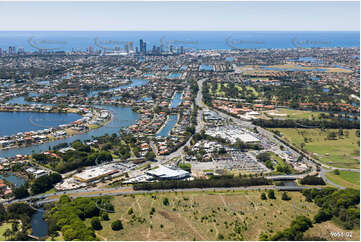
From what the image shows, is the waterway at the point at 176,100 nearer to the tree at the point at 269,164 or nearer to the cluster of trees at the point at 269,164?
the cluster of trees at the point at 269,164

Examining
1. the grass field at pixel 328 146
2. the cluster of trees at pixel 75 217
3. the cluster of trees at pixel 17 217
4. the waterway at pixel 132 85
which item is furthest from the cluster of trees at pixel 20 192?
the waterway at pixel 132 85

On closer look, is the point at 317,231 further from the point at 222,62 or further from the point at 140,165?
the point at 222,62

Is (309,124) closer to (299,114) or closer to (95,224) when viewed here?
(299,114)

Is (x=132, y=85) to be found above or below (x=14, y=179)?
above

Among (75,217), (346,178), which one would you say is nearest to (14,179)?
(75,217)

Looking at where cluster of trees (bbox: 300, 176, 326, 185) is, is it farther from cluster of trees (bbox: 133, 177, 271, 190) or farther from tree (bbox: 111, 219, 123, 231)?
tree (bbox: 111, 219, 123, 231)
